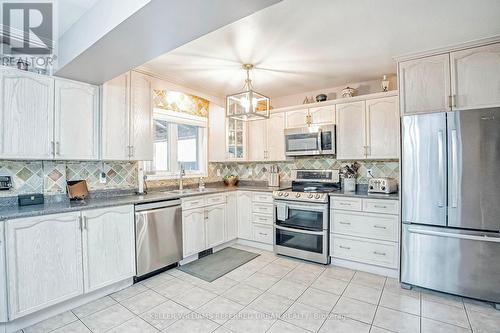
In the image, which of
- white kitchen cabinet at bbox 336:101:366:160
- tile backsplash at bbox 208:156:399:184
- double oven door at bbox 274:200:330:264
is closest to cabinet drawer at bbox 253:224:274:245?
double oven door at bbox 274:200:330:264

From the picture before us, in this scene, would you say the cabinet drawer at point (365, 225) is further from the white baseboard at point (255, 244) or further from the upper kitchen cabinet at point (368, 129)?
the white baseboard at point (255, 244)

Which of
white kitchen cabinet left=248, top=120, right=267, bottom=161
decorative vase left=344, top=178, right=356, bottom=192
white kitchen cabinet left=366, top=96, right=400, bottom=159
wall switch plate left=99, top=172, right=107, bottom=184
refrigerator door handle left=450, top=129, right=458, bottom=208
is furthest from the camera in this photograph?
white kitchen cabinet left=248, top=120, right=267, bottom=161

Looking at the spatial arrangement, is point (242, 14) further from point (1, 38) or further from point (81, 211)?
point (1, 38)

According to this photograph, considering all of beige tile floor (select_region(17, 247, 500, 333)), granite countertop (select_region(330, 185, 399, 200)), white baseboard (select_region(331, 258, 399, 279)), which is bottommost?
beige tile floor (select_region(17, 247, 500, 333))

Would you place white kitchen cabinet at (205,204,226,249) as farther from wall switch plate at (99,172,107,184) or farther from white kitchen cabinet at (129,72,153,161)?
wall switch plate at (99,172,107,184)

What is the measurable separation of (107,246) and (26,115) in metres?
1.39

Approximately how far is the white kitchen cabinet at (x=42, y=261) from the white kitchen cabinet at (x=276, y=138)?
276 cm

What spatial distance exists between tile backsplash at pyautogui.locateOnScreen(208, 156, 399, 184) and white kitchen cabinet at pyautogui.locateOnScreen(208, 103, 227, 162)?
0.82ft

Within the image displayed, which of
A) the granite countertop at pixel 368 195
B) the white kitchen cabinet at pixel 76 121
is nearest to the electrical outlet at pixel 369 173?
the granite countertop at pixel 368 195

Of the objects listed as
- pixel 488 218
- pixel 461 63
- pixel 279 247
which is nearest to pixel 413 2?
pixel 461 63

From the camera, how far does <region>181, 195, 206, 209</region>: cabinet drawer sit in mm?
3264

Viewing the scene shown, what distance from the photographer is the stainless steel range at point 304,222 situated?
324 centimetres

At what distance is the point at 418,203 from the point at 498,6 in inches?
67.4

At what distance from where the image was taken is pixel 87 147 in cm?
263
